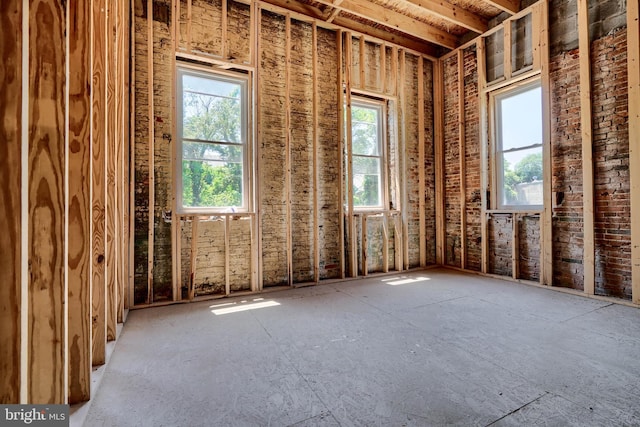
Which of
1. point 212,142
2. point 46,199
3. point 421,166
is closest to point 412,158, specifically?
point 421,166

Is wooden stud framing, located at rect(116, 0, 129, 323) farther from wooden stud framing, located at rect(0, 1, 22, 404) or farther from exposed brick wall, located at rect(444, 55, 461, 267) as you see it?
exposed brick wall, located at rect(444, 55, 461, 267)

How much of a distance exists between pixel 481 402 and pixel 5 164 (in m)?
2.31

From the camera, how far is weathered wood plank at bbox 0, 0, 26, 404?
35.3 inches

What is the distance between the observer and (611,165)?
3438mm

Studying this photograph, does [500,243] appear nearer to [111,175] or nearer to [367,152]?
[367,152]

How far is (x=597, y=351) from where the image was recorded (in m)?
2.17

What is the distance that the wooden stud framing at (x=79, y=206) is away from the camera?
160 cm

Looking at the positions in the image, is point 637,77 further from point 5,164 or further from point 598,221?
point 5,164

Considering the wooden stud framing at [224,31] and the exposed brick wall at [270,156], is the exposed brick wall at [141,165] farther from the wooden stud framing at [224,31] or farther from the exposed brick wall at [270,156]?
the wooden stud framing at [224,31]

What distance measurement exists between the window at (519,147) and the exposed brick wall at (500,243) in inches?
9.4

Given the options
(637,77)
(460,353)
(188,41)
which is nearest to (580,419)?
(460,353)

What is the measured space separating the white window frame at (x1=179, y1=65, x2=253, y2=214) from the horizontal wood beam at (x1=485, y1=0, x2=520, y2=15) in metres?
3.51

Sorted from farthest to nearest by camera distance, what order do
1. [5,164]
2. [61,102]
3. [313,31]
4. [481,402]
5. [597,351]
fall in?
1. [313,31]
2. [597,351]
3. [481,402]
4. [61,102]
5. [5,164]

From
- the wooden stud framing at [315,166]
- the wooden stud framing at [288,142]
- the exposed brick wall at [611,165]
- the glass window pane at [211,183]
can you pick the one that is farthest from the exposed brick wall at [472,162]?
the glass window pane at [211,183]
